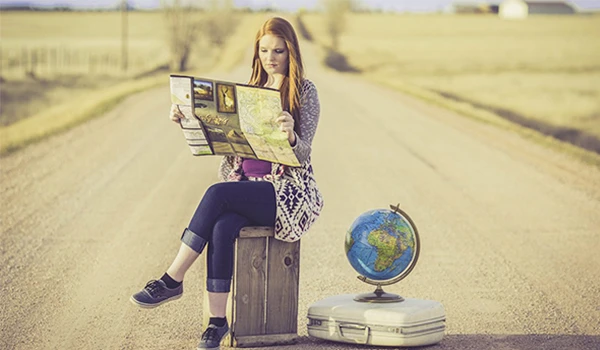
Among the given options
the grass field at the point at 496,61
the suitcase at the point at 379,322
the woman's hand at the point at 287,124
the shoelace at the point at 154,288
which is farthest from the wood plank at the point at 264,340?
the grass field at the point at 496,61

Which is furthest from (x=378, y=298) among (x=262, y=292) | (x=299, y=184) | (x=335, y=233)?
(x=335, y=233)

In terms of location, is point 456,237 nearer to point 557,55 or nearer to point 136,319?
point 136,319

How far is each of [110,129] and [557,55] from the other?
47.6 meters

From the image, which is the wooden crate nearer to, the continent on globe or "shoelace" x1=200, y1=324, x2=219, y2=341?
"shoelace" x1=200, y1=324, x2=219, y2=341

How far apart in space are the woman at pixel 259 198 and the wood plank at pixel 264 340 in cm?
18

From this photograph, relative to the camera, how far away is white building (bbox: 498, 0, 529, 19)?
170625 mm

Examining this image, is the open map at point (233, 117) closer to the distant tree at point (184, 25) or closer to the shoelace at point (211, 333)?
the shoelace at point (211, 333)

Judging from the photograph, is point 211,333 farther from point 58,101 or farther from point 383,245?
point 58,101

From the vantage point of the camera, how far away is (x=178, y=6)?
189 ft

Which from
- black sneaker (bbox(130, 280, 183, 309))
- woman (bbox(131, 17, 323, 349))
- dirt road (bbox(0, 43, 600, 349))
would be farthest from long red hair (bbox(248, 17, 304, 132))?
dirt road (bbox(0, 43, 600, 349))

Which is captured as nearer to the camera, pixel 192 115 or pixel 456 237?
pixel 192 115

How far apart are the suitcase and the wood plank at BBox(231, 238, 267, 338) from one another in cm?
31

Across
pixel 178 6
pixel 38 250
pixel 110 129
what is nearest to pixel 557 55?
pixel 178 6

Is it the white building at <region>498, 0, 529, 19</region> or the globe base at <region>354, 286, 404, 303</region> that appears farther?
the white building at <region>498, 0, 529, 19</region>
